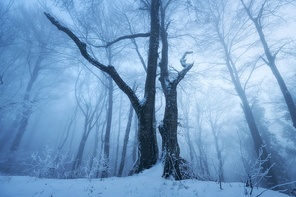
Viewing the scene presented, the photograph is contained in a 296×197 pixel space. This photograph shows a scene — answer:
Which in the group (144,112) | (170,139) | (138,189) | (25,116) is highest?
(25,116)

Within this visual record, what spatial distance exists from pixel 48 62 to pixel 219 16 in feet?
57.7

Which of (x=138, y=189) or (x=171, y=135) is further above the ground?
(x=171, y=135)

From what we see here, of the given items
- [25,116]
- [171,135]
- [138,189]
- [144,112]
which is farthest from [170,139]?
[25,116]

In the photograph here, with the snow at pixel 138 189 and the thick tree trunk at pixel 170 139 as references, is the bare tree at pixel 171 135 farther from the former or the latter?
the snow at pixel 138 189

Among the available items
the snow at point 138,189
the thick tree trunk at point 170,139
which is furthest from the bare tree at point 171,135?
the snow at point 138,189

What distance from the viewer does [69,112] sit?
39.3 metres

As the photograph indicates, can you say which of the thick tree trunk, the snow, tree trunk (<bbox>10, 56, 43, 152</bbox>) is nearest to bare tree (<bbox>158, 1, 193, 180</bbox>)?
the thick tree trunk

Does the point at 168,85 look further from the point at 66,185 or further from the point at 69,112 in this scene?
the point at 69,112

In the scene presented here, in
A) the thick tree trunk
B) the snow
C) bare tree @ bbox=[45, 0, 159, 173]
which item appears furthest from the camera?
bare tree @ bbox=[45, 0, 159, 173]

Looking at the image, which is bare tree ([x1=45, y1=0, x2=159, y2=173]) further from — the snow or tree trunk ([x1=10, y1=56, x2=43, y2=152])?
tree trunk ([x1=10, y1=56, x2=43, y2=152])

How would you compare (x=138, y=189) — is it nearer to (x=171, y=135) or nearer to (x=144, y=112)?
(x=171, y=135)

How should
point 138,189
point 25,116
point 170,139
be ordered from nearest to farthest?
point 138,189, point 170,139, point 25,116

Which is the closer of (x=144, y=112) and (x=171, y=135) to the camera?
(x=171, y=135)

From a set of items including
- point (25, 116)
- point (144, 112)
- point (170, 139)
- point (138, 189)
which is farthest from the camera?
point (25, 116)
